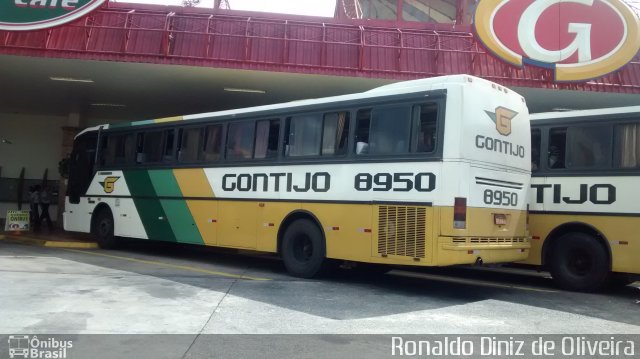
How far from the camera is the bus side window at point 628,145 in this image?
9320mm

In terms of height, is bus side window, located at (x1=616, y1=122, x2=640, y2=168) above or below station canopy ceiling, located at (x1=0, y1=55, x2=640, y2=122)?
below

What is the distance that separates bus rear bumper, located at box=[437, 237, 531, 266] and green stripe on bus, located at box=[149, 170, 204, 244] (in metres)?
6.05

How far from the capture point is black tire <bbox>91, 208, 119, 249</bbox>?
1452 centimetres

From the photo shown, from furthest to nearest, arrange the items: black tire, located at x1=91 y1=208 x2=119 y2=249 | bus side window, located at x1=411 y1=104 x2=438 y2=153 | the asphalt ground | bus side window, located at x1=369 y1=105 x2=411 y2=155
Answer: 1. black tire, located at x1=91 y1=208 x2=119 y2=249
2. bus side window, located at x1=369 y1=105 x2=411 y2=155
3. bus side window, located at x1=411 y1=104 x2=438 y2=153
4. the asphalt ground

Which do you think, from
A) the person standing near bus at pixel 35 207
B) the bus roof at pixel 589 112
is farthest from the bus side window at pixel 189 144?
the person standing near bus at pixel 35 207

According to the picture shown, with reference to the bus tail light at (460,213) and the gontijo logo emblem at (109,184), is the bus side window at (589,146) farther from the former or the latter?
the gontijo logo emblem at (109,184)

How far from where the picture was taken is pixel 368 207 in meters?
9.27

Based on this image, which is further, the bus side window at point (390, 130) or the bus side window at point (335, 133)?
the bus side window at point (335, 133)

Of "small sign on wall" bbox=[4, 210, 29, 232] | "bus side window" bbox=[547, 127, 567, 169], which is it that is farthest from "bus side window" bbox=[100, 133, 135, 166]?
"bus side window" bbox=[547, 127, 567, 169]

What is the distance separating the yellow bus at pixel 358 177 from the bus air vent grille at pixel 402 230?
0.6 inches

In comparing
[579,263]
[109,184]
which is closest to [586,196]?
[579,263]

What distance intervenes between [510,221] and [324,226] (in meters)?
3.15

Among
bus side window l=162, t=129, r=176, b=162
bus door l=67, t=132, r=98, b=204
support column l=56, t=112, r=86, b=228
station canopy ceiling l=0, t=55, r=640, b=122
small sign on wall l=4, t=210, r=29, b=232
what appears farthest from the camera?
support column l=56, t=112, r=86, b=228

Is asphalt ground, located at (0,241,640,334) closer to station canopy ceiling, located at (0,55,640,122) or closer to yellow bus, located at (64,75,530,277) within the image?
yellow bus, located at (64,75,530,277)
